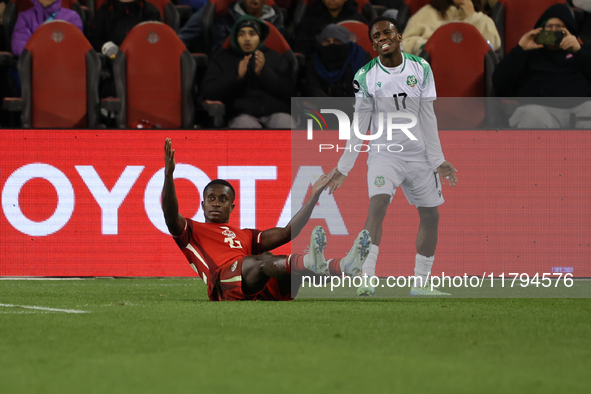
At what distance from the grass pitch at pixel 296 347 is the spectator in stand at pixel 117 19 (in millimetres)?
4552

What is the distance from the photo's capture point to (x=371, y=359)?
9.17 ft

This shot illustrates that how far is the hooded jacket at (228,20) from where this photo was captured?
883cm

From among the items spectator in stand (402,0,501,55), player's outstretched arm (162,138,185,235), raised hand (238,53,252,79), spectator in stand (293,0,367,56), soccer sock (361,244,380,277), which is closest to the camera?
player's outstretched arm (162,138,185,235)

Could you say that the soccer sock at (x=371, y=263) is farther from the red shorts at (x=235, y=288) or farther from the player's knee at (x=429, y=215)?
the red shorts at (x=235, y=288)

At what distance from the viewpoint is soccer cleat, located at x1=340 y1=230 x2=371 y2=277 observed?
15.2 ft

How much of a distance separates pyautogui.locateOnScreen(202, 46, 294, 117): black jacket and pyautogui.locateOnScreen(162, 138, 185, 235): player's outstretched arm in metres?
3.17

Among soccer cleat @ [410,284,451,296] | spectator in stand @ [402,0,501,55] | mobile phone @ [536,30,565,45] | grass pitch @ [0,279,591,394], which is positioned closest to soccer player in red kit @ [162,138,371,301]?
grass pitch @ [0,279,591,394]

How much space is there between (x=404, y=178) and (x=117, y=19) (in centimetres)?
458

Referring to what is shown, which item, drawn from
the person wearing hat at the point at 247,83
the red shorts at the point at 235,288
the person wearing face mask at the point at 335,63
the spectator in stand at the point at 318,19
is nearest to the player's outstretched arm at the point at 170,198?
the red shorts at the point at 235,288

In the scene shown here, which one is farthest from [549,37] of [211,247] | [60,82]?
[60,82]

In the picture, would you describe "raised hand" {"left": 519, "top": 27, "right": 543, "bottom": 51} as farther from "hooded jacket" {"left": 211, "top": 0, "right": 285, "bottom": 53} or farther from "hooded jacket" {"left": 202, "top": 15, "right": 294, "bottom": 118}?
"hooded jacket" {"left": 211, "top": 0, "right": 285, "bottom": 53}

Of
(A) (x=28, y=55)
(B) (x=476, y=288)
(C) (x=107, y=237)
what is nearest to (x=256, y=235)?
(B) (x=476, y=288)

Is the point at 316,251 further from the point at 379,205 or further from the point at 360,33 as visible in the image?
the point at 360,33

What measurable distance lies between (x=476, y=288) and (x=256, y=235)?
1839mm
